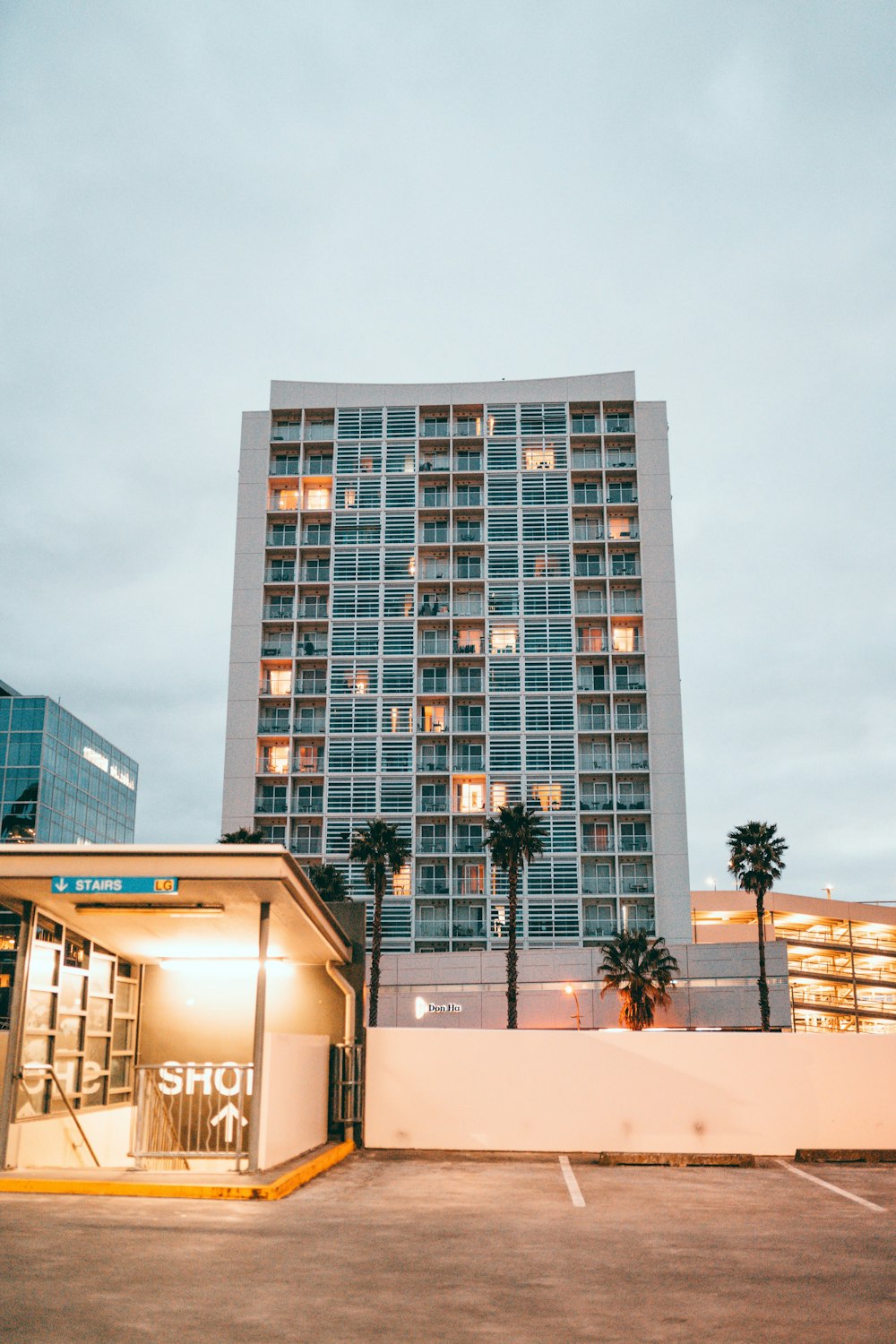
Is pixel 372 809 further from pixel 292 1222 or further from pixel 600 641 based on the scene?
pixel 292 1222

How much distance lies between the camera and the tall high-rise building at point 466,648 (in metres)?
70.4

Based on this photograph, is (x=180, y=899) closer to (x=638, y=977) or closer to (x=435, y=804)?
(x=638, y=977)

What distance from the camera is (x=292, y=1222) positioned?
11.3 metres

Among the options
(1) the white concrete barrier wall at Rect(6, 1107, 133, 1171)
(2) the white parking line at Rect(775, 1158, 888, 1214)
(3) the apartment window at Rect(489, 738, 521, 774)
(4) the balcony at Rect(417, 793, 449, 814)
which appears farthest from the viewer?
(3) the apartment window at Rect(489, 738, 521, 774)

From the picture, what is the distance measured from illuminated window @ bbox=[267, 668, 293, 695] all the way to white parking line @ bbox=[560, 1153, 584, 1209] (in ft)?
191

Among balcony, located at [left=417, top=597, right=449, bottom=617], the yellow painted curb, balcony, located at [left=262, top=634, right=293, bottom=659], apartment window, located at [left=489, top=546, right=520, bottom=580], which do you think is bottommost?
the yellow painted curb

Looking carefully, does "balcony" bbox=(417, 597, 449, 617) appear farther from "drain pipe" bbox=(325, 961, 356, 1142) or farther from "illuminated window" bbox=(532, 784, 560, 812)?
"drain pipe" bbox=(325, 961, 356, 1142)

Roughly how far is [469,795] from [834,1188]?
57636 mm

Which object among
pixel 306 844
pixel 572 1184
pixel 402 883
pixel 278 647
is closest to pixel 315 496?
pixel 278 647

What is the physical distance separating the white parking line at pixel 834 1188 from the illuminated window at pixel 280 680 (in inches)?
2325

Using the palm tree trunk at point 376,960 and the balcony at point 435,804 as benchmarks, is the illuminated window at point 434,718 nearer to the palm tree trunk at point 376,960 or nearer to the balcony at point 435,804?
the balcony at point 435,804

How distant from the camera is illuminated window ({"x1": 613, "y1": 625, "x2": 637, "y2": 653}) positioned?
75.8 meters

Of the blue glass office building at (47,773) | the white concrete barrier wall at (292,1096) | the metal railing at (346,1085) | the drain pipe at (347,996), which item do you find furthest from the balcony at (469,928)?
the white concrete barrier wall at (292,1096)

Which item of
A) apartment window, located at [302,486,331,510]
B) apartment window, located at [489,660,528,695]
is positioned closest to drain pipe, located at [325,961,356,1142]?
apartment window, located at [489,660,528,695]
